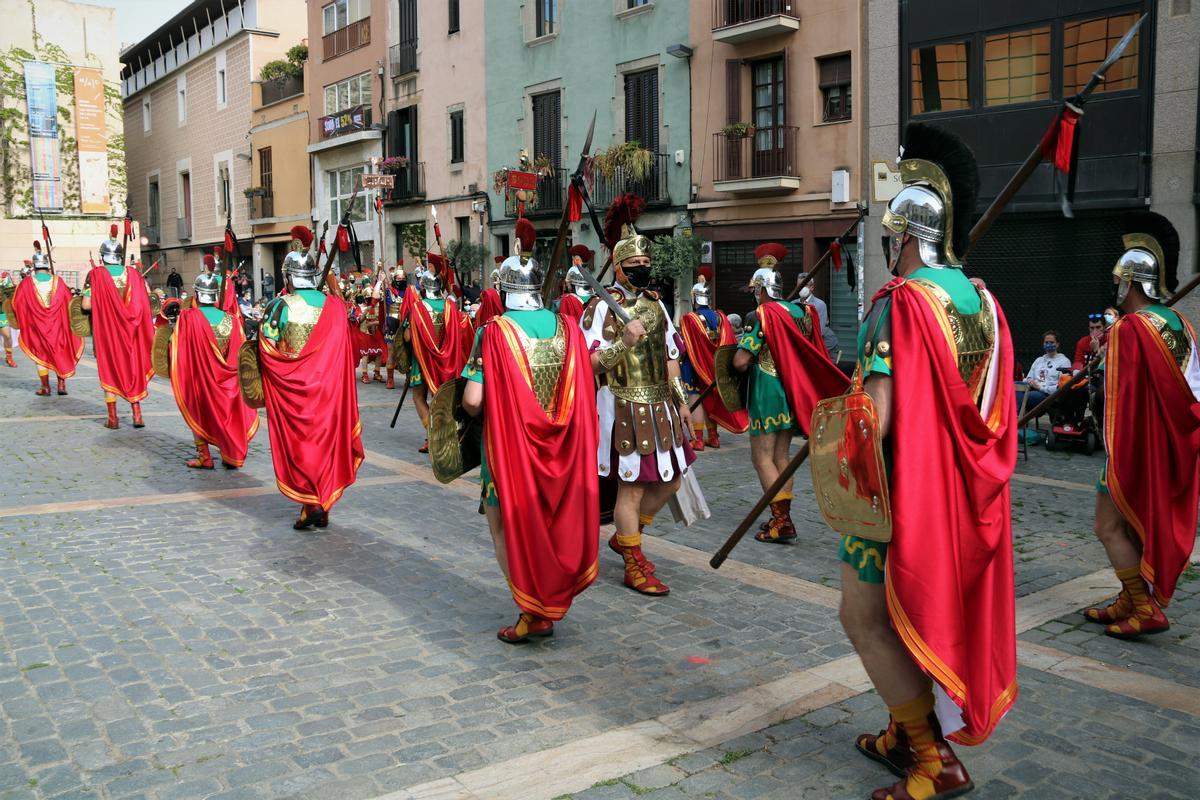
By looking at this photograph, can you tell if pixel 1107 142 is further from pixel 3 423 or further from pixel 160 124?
pixel 160 124

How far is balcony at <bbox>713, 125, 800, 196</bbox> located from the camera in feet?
64.0

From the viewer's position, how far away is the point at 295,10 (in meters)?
38.3

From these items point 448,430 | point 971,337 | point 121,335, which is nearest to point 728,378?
point 448,430

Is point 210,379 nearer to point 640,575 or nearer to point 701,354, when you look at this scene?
point 701,354

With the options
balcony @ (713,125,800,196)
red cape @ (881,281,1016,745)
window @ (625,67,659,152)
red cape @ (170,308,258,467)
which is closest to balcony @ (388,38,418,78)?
window @ (625,67,659,152)

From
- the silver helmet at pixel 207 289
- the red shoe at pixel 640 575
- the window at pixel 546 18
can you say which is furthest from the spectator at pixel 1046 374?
the window at pixel 546 18

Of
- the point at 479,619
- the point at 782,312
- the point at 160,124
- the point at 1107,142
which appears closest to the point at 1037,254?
the point at 1107,142

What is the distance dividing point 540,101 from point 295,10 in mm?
17531

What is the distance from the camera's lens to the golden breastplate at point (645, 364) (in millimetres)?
6137

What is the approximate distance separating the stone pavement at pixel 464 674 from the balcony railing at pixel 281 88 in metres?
31.5

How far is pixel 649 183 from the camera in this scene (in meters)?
22.5

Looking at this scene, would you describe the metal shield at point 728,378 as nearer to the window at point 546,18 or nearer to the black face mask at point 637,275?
the black face mask at point 637,275

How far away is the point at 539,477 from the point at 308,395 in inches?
127

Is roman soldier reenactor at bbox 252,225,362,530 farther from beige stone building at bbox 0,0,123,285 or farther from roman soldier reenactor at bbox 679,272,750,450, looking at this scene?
beige stone building at bbox 0,0,123,285
